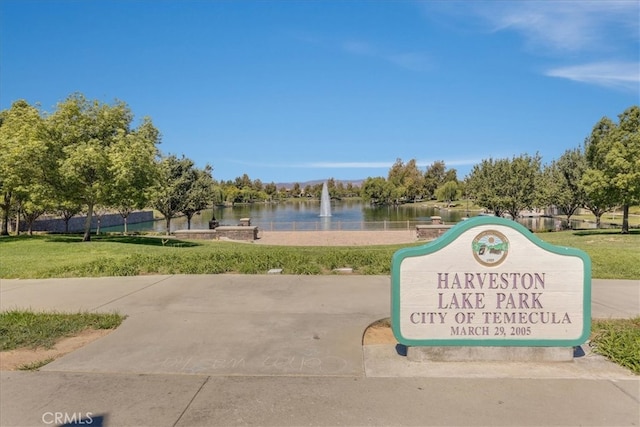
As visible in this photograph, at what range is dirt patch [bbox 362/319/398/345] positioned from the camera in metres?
5.64

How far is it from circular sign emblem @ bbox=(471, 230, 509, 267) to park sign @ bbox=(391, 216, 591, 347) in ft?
0.03

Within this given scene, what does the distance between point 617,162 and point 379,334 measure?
70.4ft

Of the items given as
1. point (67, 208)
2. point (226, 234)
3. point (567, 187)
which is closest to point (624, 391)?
point (226, 234)

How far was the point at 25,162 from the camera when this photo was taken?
18.0m

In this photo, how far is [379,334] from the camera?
5.93 m

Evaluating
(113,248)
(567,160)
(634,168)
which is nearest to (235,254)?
(113,248)

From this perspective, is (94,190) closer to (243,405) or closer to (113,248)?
(113,248)

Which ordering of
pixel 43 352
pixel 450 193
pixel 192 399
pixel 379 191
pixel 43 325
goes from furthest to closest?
pixel 379 191 < pixel 450 193 < pixel 43 325 < pixel 43 352 < pixel 192 399

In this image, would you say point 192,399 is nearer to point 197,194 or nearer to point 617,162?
point 617,162

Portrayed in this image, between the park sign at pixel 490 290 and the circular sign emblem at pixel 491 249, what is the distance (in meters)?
0.01

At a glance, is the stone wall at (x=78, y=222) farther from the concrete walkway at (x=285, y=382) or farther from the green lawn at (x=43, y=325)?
the concrete walkway at (x=285, y=382)

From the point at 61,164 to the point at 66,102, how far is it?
9.57ft

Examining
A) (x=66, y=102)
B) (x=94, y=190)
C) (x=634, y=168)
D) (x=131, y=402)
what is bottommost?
(x=131, y=402)

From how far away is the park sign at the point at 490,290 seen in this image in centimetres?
491
